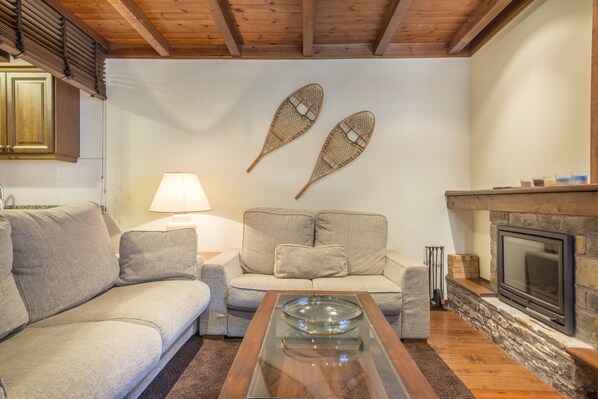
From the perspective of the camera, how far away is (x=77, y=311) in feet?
5.34

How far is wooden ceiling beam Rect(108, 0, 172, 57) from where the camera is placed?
7.59 ft

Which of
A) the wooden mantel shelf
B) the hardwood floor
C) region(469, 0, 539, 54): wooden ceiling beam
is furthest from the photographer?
region(469, 0, 539, 54): wooden ceiling beam

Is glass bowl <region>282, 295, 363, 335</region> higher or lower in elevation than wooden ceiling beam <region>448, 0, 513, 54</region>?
lower

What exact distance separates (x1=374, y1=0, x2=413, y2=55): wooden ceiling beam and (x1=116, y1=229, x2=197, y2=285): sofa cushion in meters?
2.23

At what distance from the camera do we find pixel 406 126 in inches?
123

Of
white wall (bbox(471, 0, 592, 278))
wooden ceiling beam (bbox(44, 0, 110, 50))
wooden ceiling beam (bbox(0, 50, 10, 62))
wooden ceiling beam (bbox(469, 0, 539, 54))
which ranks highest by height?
wooden ceiling beam (bbox(44, 0, 110, 50))

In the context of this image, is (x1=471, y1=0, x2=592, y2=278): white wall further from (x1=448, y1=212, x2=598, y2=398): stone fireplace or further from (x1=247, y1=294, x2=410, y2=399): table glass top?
(x1=247, y1=294, x2=410, y2=399): table glass top

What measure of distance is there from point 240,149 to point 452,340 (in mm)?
2415

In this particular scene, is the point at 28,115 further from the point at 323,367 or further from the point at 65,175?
the point at 323,367

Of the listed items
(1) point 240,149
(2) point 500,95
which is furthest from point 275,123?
(2) point 500,95

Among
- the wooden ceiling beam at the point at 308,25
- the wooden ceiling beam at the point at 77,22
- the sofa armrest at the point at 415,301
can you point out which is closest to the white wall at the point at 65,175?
the wooden ceiling beam at the point at 77,22

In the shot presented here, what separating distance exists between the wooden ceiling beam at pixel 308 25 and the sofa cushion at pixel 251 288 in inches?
77.9

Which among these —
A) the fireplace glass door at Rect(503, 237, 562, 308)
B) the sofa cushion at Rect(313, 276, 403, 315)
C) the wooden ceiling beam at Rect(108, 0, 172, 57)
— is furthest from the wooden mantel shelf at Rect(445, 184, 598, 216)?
the wooden ceiling beam at Rect(108, 0, 172, 57)

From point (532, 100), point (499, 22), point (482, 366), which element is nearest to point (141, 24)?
point (499, 22)
